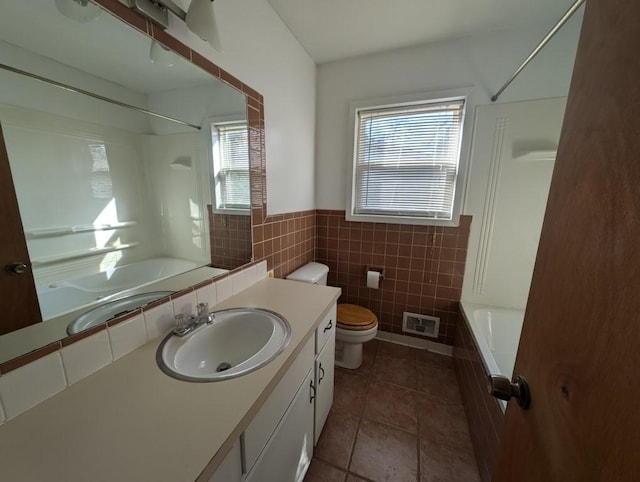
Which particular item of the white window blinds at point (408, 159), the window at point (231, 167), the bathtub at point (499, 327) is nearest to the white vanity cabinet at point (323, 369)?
the window at point (231, 167)

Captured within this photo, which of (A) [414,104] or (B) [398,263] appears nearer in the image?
(A) [414,104]

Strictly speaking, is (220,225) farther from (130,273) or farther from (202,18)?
(202,18)

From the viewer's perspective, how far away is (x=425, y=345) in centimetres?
216

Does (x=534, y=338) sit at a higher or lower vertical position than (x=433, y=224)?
lower

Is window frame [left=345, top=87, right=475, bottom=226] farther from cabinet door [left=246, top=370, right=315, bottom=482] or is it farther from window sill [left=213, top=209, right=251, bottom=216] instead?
cabinet door [left=246, top=370, right=315, bottom=482]

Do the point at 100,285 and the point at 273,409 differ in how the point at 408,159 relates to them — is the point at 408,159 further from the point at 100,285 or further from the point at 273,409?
the point at 100,285

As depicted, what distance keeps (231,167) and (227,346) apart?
90 centimetres

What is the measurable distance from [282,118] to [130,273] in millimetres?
1302

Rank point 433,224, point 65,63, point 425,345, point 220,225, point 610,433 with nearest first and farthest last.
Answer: point 610,433, point 65,63, point 220,225, point 433,224, point 425,345

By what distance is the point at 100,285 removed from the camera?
31.6 inches

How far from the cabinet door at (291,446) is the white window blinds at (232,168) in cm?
95

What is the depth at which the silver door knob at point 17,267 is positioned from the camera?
61cm

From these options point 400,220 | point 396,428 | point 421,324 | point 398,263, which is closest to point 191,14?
point 400,220

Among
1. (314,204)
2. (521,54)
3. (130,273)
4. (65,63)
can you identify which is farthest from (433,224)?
(65,63)
